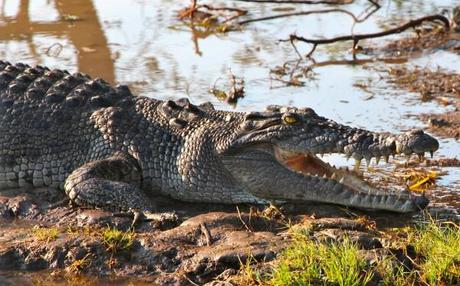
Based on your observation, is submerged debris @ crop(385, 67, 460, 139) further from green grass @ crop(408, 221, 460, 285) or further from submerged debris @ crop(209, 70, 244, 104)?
green grass @ crop(408, 221, 460, 285)

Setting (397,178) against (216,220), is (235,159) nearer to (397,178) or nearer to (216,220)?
(216,220)

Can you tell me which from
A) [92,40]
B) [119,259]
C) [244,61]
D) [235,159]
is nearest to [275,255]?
[119,259]

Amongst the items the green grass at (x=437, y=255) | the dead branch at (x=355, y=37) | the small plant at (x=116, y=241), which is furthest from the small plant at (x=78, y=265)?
the dead branch at (x=355, y=37)

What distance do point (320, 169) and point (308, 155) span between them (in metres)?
0.15

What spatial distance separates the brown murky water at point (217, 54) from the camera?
934 cm

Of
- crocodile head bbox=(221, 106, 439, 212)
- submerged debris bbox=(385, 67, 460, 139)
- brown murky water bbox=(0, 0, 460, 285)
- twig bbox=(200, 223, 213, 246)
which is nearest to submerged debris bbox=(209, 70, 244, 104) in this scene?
brown murky water bbox=(0, 0, 460, 285)

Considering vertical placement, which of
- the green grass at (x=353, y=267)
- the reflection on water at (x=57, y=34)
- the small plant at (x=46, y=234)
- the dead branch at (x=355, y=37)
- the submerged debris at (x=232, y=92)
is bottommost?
the reflection on water at (x=57, y=34)

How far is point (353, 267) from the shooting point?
513 cm

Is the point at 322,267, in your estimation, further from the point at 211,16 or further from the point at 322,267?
the point at 211,16

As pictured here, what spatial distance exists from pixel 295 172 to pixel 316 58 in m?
4.69

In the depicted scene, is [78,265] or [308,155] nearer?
[78,265]

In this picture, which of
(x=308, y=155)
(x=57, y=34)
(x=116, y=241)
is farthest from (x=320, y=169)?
(x=57, y=34)

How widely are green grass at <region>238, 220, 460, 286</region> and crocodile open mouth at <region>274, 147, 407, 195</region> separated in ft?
3.35

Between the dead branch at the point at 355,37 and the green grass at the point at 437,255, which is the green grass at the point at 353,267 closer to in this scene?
the green grass at the point at 437,255
